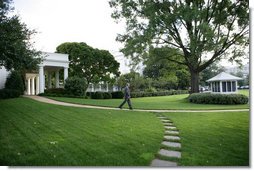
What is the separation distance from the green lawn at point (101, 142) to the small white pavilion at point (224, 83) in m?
0.85

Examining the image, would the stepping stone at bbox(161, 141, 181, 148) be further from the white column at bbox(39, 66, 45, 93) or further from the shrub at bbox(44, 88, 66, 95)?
the white column at bbox(39, 66, 45, 93)

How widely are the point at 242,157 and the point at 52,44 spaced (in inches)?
181

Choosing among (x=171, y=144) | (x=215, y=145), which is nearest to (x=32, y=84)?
(x=171, y=144)

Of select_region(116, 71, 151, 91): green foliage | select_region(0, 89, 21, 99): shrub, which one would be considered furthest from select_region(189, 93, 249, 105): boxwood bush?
select_region(0, 89, 21, 99): shrub

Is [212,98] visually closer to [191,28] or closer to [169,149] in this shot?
[191,28]

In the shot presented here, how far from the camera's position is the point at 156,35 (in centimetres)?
921

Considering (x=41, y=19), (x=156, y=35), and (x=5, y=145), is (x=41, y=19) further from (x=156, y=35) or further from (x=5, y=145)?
(x=156, y=35)

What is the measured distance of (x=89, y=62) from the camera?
6125mm

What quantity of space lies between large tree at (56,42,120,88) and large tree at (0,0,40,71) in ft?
2.91

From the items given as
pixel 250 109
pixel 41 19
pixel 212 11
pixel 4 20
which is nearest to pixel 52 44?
pixel 41 19

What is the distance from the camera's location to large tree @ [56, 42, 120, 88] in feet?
18.9

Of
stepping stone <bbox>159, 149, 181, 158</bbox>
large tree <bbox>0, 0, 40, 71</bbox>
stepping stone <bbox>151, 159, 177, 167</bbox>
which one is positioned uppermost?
large tree <bbox>0, 0, 40, 71</bbox>

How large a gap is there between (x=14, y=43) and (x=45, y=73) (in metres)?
1.04

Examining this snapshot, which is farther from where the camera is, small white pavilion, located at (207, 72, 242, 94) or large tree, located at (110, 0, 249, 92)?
large tree, located at (110, 0, 249, 92)
